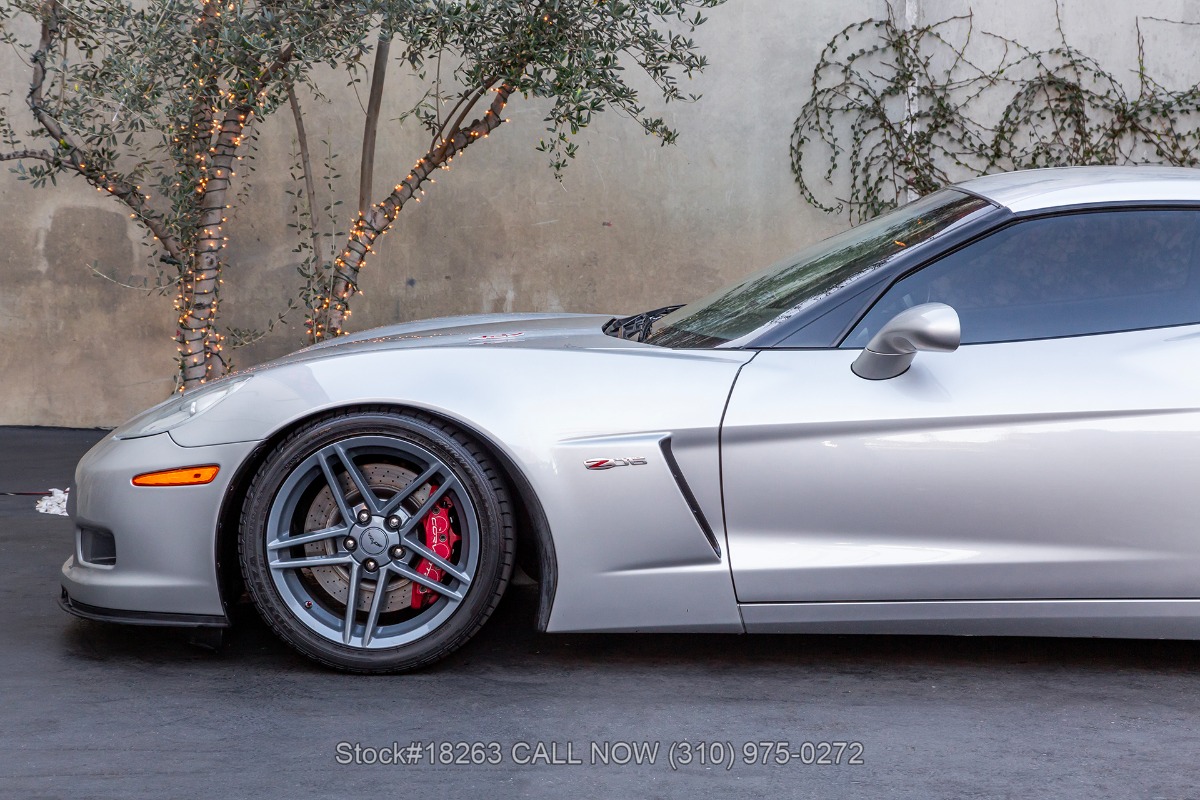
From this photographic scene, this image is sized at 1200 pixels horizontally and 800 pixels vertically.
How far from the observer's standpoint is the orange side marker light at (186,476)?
2.89 m

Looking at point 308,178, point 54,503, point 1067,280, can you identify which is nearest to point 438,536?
point 1067,280

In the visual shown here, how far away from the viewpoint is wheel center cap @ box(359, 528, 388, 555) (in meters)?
2.95

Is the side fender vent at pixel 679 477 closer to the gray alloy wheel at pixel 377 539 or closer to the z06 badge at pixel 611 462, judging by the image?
the z06 badge at pixel 611 462

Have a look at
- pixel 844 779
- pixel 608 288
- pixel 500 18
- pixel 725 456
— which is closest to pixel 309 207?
pixel 608 288

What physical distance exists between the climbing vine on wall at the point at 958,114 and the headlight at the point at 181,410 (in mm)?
4822

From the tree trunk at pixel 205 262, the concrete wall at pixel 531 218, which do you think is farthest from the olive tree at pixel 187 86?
the concrete wall at pixel 531 218

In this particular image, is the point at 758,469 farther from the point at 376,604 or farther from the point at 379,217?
Result: the point at 379,217

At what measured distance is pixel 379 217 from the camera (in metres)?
5.80

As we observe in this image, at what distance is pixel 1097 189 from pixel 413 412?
1.84m

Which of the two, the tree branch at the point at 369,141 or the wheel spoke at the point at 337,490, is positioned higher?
the tree branch at the point at 369,141

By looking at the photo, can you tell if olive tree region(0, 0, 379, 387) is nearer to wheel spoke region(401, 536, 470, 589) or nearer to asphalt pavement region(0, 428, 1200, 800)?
asphalt pavement region(0, 428, 1200, 800)

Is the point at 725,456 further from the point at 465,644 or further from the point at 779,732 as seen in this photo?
the point at 465,644

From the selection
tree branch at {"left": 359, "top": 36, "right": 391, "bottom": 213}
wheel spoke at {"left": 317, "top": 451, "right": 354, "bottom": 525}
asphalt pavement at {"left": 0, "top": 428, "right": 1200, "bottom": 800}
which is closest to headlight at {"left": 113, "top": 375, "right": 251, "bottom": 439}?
wheel spoke at {"left": 317, "top": 451, "right": 354, "bottom": 525}

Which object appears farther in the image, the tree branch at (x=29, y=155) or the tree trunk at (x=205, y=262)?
the tree trunk at (x=205, y=262)
